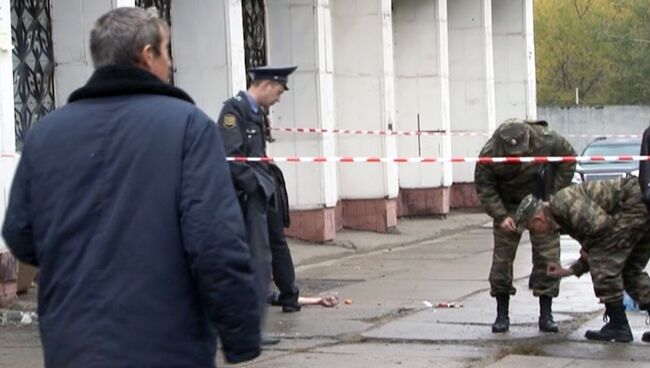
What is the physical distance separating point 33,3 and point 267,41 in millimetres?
5204

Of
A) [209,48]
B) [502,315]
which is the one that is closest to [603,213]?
Answer: [502,315]

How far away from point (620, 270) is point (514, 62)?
60.3 ft

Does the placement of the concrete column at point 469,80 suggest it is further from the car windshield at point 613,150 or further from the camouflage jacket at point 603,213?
the camouflage jacket at point 603,213

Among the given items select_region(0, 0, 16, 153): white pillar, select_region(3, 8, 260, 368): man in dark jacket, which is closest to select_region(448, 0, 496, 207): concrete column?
select_region(0, 0, 16, 153): white pillar

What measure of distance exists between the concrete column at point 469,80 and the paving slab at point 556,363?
16.5 metres

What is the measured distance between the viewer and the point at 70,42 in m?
14.3

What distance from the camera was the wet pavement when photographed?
9516 mm

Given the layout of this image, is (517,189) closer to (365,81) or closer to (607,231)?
(607,231)

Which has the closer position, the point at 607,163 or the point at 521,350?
the point at 521,350

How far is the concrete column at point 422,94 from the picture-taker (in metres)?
23.7

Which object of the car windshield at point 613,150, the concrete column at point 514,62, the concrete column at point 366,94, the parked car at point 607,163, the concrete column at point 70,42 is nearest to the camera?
the concrete column at point 70,42

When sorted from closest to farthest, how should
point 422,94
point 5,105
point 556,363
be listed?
1. point 556,363
2. point 5,105
3. point 422,94

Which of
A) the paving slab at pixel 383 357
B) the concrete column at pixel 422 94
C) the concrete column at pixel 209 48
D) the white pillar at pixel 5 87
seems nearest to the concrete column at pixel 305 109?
the concrete column at pixel 209 48

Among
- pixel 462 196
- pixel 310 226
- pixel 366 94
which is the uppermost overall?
pixel 366 94
